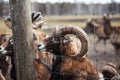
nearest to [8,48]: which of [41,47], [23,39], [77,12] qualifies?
[41,47]

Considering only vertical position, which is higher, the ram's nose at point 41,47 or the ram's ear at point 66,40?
the ram's ear at point 66,40

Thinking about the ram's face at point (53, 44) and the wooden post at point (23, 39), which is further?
the ram's face at point (53, 44)

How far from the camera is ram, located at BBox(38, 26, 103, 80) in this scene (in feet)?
23.7

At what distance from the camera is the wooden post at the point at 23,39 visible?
6.22 metres

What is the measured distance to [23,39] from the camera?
6262 millimetres

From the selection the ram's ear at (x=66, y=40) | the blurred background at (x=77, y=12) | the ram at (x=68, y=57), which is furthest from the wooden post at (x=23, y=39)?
the ram's ear at (x=66, y=40)

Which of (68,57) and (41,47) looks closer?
(41,47)

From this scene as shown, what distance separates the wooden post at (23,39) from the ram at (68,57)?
104 cm

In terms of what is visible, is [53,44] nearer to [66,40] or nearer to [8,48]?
[66,40]

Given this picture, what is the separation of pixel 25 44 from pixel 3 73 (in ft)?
6.30

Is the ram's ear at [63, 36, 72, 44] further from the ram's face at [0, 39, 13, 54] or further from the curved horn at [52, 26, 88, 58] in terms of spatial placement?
the ram's face at [0, 39, 13, 54]

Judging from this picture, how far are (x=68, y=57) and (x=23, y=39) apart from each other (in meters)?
1.61

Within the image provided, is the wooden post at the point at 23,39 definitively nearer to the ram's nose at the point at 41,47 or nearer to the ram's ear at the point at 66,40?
the ram's nose at the point at 41,47

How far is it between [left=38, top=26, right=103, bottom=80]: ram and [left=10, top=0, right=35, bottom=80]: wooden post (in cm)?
104
